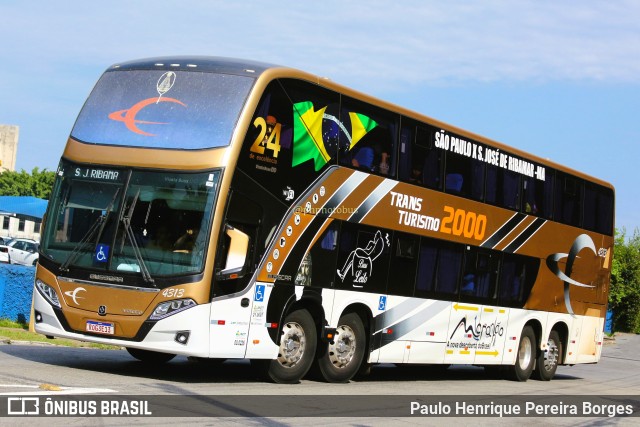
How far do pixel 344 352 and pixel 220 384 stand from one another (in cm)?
278

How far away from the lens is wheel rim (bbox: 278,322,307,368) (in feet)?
48.8

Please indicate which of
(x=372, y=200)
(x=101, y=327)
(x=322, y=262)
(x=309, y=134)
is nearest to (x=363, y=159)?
(x=372, y=200)

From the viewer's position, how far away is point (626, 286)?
5100 cm

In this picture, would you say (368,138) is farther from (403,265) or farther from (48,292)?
(48,292)

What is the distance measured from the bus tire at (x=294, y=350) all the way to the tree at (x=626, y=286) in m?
36.8

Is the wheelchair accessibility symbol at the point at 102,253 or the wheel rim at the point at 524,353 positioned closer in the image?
the wheelchair accessibility symbol at the point at 102,253

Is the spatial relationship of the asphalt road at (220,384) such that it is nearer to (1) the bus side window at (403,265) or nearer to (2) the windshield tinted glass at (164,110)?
(1) the bus side window at (403,265)

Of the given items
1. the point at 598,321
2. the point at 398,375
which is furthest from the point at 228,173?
the point at 598,321

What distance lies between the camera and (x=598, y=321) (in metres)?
24.9

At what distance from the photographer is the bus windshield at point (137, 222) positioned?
13.3 m

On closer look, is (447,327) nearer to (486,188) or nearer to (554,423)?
(486,188)

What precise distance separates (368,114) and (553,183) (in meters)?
7.46

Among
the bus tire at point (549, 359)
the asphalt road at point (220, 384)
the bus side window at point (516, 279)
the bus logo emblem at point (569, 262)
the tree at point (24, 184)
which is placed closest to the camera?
the asphalt road at point (220, 384)

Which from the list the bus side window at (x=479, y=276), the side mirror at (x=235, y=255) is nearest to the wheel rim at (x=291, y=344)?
the side mirror at (x=235, y=255)
